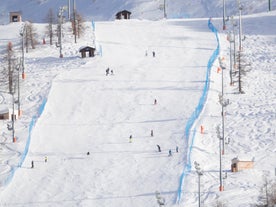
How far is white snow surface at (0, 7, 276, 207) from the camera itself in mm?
40812

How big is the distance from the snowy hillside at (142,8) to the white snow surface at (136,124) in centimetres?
2616

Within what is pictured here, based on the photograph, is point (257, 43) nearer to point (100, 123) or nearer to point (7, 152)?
point (100, 123)

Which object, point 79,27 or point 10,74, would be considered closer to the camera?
point 10,74

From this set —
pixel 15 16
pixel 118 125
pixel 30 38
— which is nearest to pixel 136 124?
pixel 118 125

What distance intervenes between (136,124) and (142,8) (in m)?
60.3

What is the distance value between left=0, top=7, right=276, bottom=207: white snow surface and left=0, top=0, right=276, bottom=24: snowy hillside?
26159mm

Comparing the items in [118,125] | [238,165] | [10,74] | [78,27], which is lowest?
[238,165]

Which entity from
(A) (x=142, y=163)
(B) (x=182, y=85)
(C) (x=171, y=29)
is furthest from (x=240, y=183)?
(C) (x=171, y=29)

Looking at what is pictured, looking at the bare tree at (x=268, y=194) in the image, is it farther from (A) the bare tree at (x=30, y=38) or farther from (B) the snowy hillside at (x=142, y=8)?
(B) the snowy hillside at (x=142, y=8)

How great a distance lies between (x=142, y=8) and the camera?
356 ft

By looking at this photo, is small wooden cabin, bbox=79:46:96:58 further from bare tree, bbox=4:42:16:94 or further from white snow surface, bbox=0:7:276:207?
bare tree, bbox=4:42:16:94

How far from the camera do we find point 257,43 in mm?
71562

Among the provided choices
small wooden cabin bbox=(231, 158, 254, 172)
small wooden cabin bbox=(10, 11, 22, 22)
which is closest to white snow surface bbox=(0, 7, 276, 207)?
small wooden cabin bbox=(231, 158, 254, 172)

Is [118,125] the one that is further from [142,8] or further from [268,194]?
[142,8]
